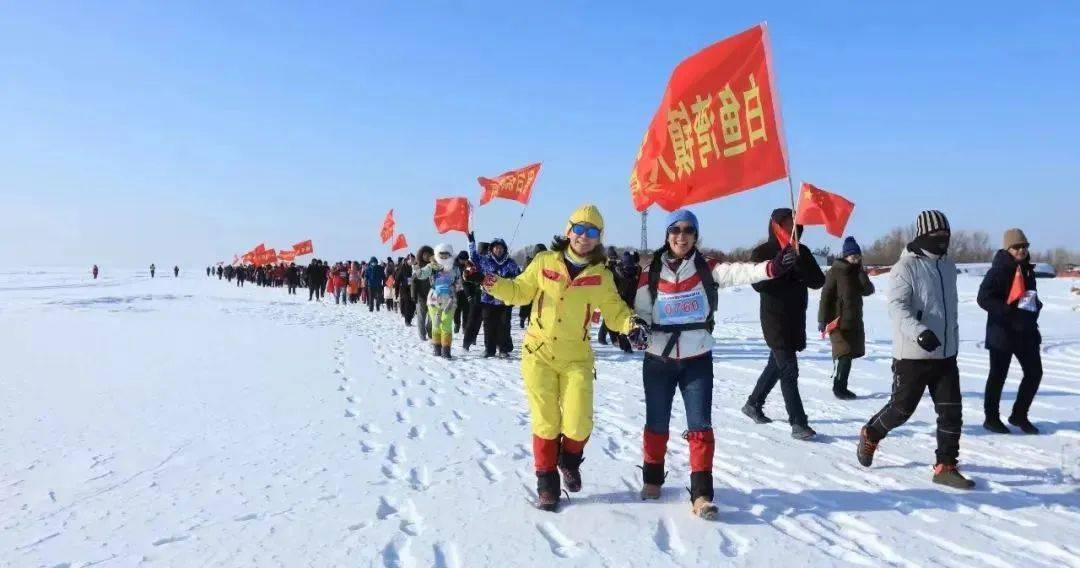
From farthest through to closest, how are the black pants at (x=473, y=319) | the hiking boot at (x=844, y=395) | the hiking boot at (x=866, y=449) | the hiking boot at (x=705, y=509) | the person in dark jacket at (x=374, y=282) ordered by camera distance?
the person in dark jacket at (x=374, y=282) → the black pants at (x=473, y=319) → the hiking boot at (x=844, y=395) → the hiking boot at (x=866, y=449) → the hiking boot at (x=705, y=509)

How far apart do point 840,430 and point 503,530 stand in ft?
12.0

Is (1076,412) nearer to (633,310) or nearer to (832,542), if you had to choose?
(832,542)

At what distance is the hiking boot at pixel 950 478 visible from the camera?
14.4ft

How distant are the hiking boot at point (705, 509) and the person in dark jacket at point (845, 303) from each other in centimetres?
378

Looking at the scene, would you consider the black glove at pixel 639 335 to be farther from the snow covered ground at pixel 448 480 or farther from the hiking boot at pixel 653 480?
the snow covered ground at pixel 448 480

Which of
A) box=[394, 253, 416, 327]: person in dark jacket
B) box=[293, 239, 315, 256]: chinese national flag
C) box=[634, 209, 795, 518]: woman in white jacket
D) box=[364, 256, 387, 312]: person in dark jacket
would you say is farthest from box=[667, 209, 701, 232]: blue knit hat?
box=[293, 239, 315, 256]: chinese national flag

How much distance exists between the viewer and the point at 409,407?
6.95 metres

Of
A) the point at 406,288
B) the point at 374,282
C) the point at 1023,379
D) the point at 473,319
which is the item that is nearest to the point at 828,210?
the point at 473,319

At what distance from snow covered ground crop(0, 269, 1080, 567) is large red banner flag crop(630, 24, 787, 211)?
2044 millimetres

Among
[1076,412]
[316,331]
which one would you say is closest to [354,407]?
[1076,412]

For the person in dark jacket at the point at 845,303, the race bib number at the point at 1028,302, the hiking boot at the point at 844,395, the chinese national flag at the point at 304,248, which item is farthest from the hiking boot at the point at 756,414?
the chinese national flag at the point at 304,248

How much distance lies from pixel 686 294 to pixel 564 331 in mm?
743

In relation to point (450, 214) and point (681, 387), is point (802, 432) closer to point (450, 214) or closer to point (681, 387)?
point (681, 387)

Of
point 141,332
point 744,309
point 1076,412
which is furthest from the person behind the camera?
point 744,309
